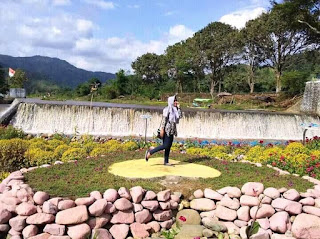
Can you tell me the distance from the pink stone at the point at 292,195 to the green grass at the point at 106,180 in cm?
40

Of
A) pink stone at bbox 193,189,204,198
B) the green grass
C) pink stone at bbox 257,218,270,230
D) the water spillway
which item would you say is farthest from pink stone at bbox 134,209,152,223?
the water spillway

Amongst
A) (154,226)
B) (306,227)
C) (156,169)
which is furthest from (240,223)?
(156,169)

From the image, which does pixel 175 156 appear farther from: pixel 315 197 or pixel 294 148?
pixel 294 148

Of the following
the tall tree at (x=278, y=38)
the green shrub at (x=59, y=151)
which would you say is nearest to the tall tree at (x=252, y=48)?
the tall tree at (x=278, y=38)

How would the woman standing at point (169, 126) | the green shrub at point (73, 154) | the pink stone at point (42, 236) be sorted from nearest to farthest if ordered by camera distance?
the pink stone at point (42, 236)
the woman standing at point (169, 126)
the green shrub at point (73, 154)

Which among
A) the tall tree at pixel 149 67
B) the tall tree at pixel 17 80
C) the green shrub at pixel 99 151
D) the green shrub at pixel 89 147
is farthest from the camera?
the tall tree at pixel 149 67

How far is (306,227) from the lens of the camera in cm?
496

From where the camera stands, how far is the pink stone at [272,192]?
5.44 meters

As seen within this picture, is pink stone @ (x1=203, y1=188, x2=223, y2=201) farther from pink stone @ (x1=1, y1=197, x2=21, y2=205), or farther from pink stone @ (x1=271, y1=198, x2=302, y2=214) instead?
pink stone @ (x1=1, y1=197, x2=21, y2=205)

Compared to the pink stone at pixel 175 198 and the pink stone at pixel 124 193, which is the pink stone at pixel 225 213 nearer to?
the pink stone at pixel 175 198

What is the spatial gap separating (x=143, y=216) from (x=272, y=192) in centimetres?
200

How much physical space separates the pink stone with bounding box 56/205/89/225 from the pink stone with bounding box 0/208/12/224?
2.25 ft

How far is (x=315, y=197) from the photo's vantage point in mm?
5535

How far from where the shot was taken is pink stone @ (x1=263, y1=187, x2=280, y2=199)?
544 centimetres
